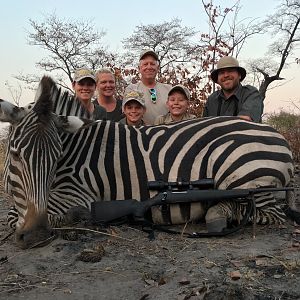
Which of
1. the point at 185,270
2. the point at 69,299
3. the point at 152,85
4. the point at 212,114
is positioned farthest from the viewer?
the point at 152,85

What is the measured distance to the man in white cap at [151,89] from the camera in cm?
534

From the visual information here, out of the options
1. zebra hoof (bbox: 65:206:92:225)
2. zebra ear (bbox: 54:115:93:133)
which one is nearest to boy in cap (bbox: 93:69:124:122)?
zebra ear (bbox: 54:115:93:133)

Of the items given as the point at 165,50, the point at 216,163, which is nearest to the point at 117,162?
the point at 216,163

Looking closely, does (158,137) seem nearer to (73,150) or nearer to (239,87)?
(73,150)

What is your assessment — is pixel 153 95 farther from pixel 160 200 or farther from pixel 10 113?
pixel 10 113

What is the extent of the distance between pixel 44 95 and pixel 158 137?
1052mm

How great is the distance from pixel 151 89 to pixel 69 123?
247 cm

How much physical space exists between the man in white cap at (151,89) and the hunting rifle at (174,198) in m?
2.20

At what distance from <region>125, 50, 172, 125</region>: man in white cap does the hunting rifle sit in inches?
86.5

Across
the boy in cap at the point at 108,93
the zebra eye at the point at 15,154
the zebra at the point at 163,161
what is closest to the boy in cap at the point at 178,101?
the boy in cap at the point at 108,93

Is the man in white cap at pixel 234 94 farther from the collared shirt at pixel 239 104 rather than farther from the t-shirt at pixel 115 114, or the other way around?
the t-shirt at pixel 115 114

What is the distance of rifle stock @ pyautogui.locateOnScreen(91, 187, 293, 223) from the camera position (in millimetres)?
3166

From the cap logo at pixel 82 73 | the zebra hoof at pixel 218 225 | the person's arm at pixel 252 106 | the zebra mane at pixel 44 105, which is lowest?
the zebra hoof at pixel 218 225

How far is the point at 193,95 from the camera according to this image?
939 cm
